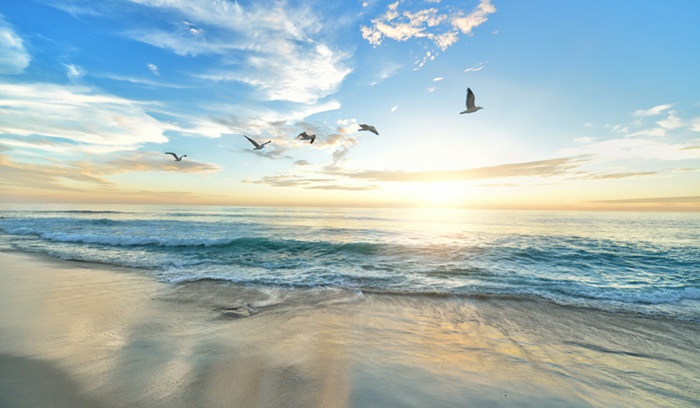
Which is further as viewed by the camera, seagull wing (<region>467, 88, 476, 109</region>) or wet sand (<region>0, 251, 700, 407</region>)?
seagull wing (<region>467, 88, 476, 109</region>)

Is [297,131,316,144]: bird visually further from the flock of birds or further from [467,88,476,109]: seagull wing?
[467,88,476,109]: seagull wing

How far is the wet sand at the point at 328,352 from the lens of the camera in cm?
376

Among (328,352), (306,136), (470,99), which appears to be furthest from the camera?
(306,136)

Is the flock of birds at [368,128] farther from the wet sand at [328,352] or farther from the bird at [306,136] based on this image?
the wet sand at [328,352]

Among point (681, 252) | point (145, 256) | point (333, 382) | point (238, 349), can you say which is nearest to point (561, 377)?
point (333, 382)

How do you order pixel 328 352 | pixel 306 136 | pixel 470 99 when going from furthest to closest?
pixel 306 136
pixel 470 99
pixel 328 352

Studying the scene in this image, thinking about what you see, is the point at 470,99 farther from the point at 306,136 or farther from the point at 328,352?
the point at 328,352

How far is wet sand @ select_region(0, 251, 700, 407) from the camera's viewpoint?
3.76 meters

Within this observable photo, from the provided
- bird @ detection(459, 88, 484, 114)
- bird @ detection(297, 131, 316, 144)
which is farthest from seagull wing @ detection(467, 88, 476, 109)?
bird @ detection(297, 131, 316, 144)

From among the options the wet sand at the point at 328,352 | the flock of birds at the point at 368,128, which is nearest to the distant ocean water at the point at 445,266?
the wet sand at the point at 328,352

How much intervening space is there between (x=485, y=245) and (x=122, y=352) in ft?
60.9

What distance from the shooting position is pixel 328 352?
16.2 ft

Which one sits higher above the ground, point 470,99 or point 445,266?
point 470,99

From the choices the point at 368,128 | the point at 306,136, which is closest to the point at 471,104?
the point at 368,128
